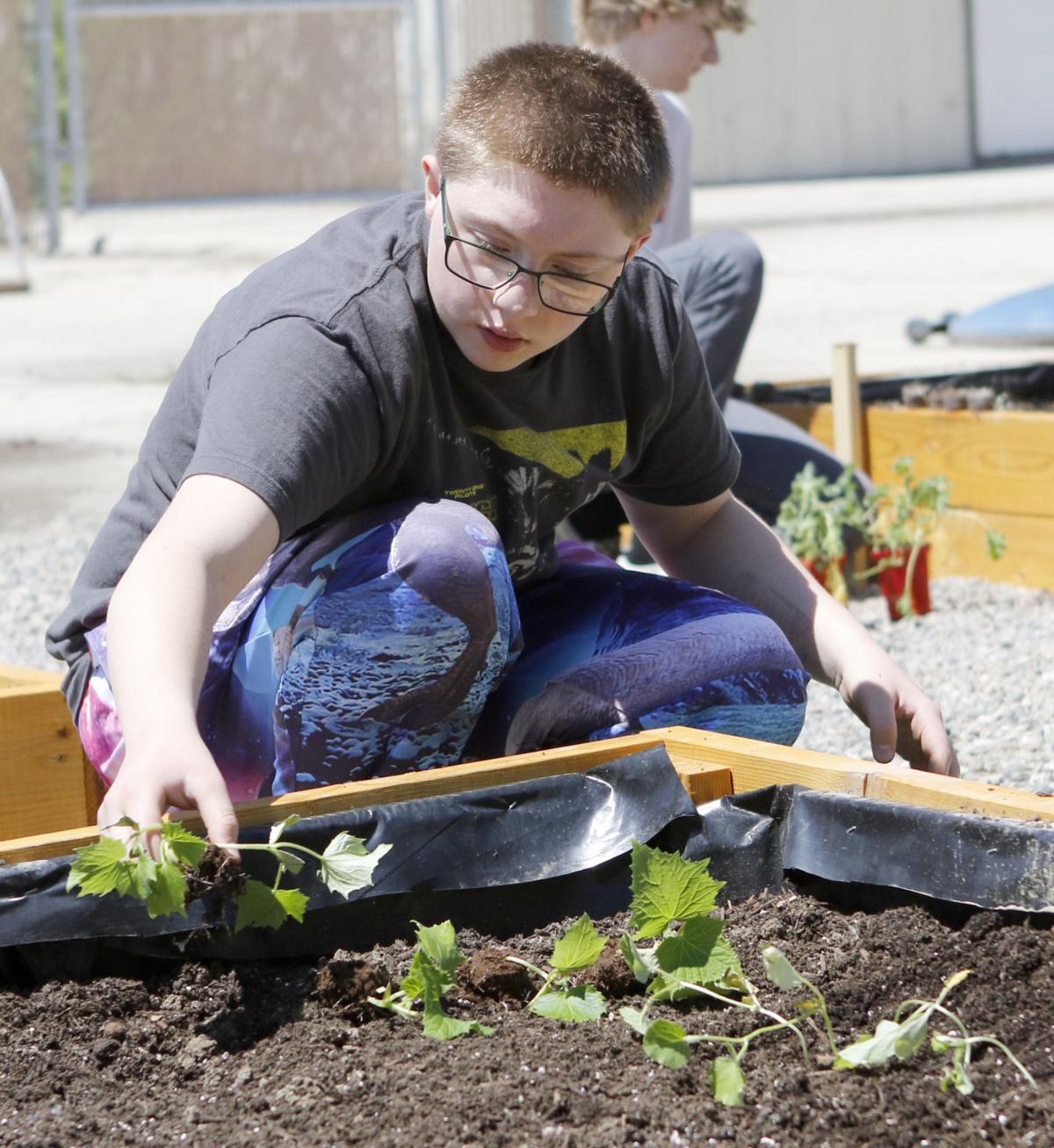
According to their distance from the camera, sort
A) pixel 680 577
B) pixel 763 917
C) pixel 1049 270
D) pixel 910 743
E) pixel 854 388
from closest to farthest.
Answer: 1. pixel 763 917
2. pixel 910 743
3. pixel 680 577
4. pixel 854 388
5. pixel 1049 270

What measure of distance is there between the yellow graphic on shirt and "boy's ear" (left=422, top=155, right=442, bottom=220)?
0.92ft

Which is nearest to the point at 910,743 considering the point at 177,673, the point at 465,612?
the point at 465,612

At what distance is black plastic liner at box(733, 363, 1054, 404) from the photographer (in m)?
4.66

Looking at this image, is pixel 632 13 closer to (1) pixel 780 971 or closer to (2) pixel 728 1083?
(1) pixel 780 971

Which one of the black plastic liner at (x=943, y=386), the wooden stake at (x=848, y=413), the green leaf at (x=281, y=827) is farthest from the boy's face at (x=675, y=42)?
the green leaf at (x=281, y=827)

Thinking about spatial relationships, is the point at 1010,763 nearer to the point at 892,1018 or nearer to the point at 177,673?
the point at 892,1018

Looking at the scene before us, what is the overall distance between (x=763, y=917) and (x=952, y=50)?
20.7 meters

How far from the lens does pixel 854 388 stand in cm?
432

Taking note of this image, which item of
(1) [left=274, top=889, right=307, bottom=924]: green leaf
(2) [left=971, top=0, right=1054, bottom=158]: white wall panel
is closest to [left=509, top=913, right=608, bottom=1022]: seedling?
(1) [left=274, top=889, right=307, bottom=924]: green leaf

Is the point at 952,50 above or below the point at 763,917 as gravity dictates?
above

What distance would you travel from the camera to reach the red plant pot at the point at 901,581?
3848 millimetres

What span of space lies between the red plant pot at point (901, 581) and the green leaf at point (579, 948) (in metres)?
2.47

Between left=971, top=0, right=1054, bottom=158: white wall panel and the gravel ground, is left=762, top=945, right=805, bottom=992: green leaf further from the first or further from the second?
left=971, top=0, right=1054, bottom=158: white wall panel

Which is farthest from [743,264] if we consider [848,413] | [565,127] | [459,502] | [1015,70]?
[1015,70]
